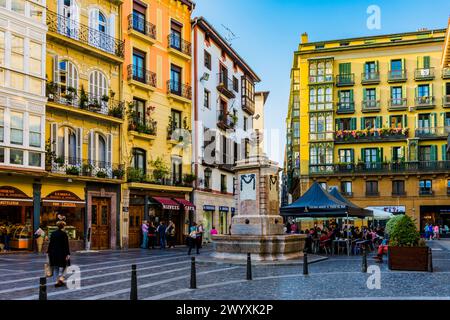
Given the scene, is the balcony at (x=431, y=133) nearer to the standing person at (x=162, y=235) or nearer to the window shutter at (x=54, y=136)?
the standing person at (x=162, y=235)

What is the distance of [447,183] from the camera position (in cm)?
5562

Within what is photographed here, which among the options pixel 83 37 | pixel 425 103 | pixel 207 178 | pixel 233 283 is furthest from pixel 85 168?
pixel 425 103

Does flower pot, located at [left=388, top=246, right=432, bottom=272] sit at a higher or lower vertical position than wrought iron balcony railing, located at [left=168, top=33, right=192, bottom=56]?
lower

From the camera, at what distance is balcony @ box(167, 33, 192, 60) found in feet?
124

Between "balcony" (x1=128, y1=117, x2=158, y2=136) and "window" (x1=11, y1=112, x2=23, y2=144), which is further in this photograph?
"balcony" (x1=128, y1=117, x2=158, y2=136)

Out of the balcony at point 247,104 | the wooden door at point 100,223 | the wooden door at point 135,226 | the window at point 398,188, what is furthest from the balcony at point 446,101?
the wooden door at point 100,223

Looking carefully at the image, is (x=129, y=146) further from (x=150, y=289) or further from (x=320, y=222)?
(x=320, y=222)

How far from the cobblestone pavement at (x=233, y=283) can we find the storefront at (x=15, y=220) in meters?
6.42

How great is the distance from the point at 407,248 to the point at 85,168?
722 inches

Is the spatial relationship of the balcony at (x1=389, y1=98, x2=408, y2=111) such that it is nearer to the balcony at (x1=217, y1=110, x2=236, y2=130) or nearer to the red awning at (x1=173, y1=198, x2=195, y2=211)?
the balcony at (x1=217, y1=110, x2=236, y2=130)

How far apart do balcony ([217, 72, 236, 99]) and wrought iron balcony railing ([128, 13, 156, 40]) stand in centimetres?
1022

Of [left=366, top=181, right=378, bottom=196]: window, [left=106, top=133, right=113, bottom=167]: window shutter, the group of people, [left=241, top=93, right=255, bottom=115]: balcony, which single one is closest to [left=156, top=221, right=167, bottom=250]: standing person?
the group of people

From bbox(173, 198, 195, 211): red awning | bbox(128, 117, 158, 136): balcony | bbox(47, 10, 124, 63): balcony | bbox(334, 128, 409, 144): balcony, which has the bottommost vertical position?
bbox(173, 198, 195, 211): red awning

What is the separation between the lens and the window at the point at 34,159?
85.8 feet
